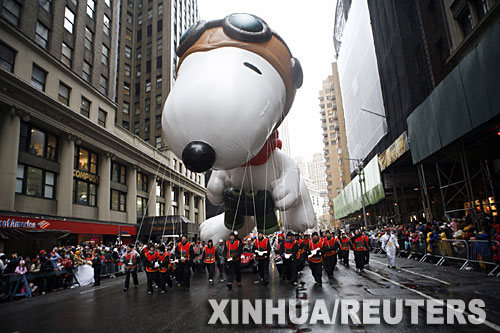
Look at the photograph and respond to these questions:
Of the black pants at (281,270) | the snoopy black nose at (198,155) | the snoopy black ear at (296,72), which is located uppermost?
the snoopy black ear at (296,72)

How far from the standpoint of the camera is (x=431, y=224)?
1462 centimetres

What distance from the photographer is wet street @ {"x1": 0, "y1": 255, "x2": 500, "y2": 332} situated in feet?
15.6

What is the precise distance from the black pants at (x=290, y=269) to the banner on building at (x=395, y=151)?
35.0ft

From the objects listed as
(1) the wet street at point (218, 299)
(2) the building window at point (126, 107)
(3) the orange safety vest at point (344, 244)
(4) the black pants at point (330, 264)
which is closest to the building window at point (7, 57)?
(1) the wet street at point (218, 299)

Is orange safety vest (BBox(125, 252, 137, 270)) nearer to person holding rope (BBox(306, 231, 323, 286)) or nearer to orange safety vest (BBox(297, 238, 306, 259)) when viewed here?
orange safety vest (BBox(297, 238, 306, 259))

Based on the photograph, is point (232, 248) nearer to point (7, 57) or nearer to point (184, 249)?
point (184, 249)

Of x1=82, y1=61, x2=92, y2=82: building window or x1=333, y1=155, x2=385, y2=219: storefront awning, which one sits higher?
x1=82, y1=61, x2=92, y2=82: building window

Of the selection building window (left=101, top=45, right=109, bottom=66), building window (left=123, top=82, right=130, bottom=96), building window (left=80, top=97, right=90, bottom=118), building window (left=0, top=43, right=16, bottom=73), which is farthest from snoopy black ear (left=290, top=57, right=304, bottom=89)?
building window (left=123, top=82, right=130, bottom=96)

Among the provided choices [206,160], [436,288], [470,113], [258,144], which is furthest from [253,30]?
[470,113]

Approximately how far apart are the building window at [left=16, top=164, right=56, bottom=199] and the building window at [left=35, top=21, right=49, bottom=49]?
300 inches

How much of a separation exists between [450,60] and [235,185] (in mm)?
16040

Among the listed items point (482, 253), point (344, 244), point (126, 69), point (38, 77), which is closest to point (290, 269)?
point (344, 244)

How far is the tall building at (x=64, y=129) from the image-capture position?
1669 cm

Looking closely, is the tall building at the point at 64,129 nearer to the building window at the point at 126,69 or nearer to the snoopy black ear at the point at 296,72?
the building window at the point at 126,69
